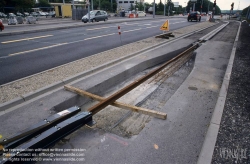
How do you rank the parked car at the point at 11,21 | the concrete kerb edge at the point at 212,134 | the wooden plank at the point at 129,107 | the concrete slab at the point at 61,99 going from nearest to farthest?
the concrete kerb edge at the point at 212,134 → the concrete slab at the point at 61,99 → the wooden plank at the point at 129,107 → the parked car at the point at 11,21

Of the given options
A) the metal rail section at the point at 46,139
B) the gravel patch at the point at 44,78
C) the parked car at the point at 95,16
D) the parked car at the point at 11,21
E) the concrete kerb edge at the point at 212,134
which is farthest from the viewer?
the parked car at the point at 95,16

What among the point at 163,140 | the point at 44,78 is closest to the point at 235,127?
the point at 163,140

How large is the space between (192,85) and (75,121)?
3845 mm

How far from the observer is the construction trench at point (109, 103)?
9.46 feet

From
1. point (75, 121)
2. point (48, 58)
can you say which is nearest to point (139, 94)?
point (75, 121)

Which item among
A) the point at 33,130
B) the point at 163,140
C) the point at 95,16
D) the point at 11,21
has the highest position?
the point at 95,16

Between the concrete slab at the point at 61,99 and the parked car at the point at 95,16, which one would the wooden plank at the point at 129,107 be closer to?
the concrete slab at the point at 61,99

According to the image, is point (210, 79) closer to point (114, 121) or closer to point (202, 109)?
point (202, 109)

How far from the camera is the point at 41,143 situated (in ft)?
8.67

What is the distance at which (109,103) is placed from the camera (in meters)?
4.15

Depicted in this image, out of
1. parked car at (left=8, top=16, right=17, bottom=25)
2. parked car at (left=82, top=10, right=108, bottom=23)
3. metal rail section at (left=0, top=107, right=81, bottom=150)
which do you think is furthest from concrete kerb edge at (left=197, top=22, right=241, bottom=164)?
parked car at (left=8, top=16, right=17, bottom=25)

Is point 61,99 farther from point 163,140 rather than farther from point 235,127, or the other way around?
point 235,127

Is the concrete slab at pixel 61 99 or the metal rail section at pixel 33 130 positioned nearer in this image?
the metal rail section at pixel 33 130

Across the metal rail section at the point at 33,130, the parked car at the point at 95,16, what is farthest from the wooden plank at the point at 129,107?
the parked car at the point at 95,16
